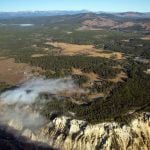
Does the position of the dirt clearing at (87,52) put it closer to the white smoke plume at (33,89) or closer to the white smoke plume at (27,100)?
the white smoke plume at (33,89)

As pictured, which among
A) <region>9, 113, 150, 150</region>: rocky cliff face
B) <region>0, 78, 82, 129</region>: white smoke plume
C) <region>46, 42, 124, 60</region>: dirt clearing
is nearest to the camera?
<region>9, 113, 150, 150</region>: rocky cliff face

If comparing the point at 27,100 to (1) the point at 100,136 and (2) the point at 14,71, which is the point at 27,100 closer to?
(1) the point at 100,136

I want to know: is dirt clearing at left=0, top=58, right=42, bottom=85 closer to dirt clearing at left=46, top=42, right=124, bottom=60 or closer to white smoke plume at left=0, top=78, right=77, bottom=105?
white smoke plume at left=0, top=78, right=77, bottom=105

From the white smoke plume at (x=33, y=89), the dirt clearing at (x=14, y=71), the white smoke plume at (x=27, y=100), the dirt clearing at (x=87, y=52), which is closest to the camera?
the white smoke plume at (x=27, y=100)

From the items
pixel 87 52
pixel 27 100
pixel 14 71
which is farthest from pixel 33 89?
pixel 87 52

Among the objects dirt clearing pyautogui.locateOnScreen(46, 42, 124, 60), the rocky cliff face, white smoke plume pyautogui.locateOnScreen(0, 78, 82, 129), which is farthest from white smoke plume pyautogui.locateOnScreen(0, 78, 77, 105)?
dirt clearing pyautogui.locateOnScreen(46, 42, 124, 60)

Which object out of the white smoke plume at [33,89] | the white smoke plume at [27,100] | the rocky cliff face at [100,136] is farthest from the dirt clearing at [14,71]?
the rocky cliff face at [100,136]

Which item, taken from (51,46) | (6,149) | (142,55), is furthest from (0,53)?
(6,149)

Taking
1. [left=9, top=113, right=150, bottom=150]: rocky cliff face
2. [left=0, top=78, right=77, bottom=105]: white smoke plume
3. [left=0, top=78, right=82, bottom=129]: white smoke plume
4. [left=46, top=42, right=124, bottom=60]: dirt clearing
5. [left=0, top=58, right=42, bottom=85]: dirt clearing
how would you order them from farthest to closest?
[left=46, top=42, right=124, bottom=60]: dirt clearing, [left=0, top=58, right=42, bottom=85]: dirt clearing, [left=0, top=78, right=77, bottom=105]: white smoke plume, [left=0, top=78, right=82, bottom=129]: white smoke plume, [left=9, top=113, right=150, bottom=150]: rocky cliff face
